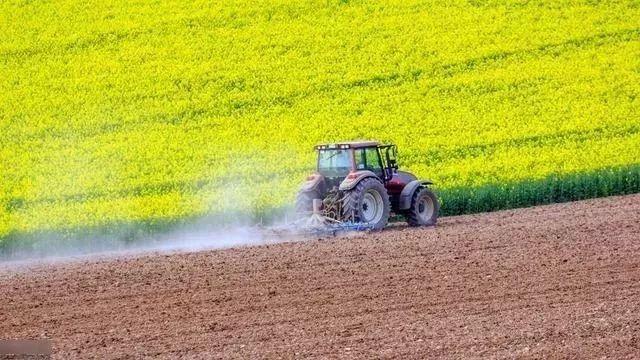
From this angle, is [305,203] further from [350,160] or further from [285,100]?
[285,100]

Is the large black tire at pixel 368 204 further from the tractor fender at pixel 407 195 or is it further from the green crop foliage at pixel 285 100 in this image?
the green crop foliage at pixel 285 100

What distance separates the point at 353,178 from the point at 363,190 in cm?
33

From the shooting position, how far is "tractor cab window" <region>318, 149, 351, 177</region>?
70.9ft

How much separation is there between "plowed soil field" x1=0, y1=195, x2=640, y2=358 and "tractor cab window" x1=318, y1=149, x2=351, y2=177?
1815mm

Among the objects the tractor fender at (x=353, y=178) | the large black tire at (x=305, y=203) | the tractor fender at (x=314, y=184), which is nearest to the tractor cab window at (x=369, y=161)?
the tractor fender at (x=353, y=178)

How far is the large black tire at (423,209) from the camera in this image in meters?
21.8

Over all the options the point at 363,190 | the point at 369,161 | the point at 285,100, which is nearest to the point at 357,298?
the point at 363,190

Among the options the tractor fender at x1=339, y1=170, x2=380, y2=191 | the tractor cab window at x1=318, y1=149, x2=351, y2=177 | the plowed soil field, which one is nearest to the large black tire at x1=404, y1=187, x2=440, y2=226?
the tractor fender at x1=339, y1=170, x2=380, y2=191

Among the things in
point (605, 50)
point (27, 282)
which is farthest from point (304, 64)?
point (27, 282)

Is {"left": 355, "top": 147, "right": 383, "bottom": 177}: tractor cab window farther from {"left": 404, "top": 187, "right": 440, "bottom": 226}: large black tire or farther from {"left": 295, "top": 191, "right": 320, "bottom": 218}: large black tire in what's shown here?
{"left": 295, "top": 191, "right": 320, "bottom": 218}: large black tire

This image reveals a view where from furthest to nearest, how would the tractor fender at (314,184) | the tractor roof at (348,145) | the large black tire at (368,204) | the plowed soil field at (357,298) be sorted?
the tractor roof at (348,145) < the tractor fender at (314,184) < the large black tire at (368,204) < the plowed soil field at (357,298)

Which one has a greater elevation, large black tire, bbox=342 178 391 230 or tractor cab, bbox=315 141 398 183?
tractor cab, bbox=315 141 398 183

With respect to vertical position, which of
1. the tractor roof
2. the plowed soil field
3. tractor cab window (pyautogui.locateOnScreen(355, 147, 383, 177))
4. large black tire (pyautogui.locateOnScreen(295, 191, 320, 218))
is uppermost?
the tractor roof

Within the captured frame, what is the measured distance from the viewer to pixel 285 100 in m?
32.6
